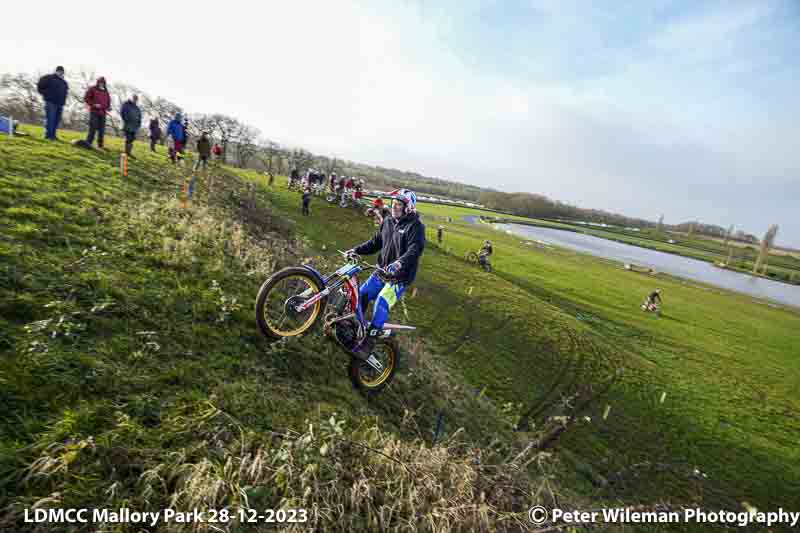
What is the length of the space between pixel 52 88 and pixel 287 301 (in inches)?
546

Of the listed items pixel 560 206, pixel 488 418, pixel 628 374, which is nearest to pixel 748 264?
pixel 560 206

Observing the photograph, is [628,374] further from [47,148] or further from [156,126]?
[156,126]

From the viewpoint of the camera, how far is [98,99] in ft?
40.8

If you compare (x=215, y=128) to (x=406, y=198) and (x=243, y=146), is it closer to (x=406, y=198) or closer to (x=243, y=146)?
(x=243, y=146)

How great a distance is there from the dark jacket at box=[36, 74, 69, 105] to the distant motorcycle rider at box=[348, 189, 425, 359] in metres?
13.9

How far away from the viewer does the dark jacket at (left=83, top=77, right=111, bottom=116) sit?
40.4ft

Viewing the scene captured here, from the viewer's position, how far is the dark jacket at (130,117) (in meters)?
14.3

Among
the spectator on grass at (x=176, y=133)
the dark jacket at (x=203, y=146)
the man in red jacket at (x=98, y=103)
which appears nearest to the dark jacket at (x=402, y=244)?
the man in red jacket at (x=98, y=103)

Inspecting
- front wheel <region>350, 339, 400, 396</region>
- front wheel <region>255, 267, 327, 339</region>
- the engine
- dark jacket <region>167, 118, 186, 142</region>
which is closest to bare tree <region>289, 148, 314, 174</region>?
dark jacket <region>167, 118, 186, 142</region>

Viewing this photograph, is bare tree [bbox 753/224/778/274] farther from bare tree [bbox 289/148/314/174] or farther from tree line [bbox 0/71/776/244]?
bare tree [bbox 289/148/314/174]

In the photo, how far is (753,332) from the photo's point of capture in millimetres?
32094

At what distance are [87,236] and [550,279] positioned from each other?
34943 mm

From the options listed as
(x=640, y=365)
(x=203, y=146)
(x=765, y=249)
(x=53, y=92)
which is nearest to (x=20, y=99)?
(x=203, y=146)

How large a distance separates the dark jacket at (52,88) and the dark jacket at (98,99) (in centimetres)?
67
